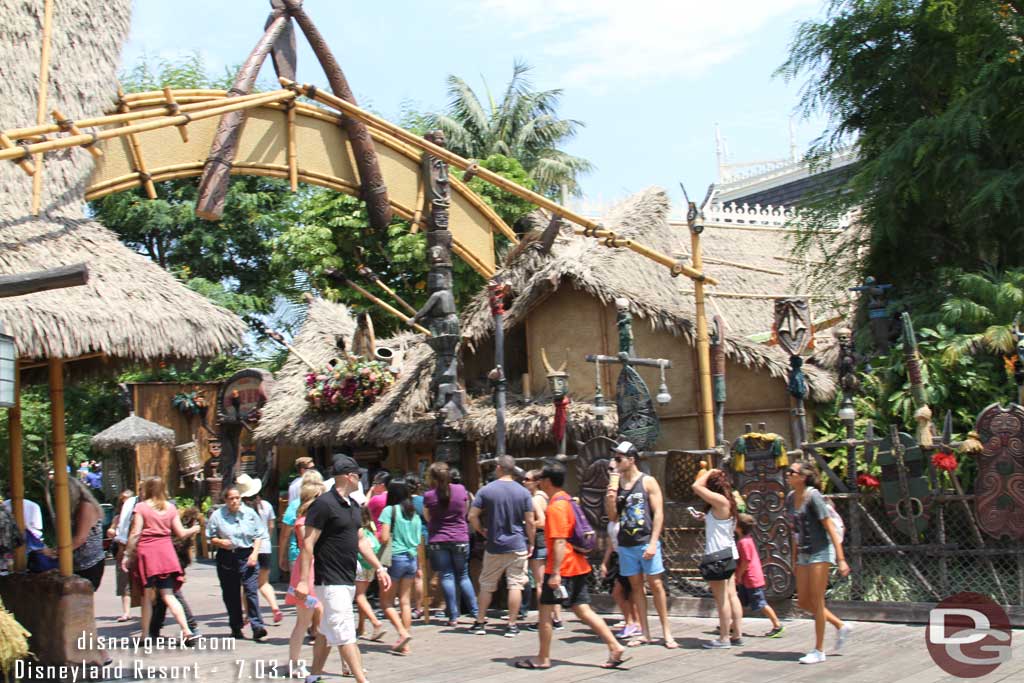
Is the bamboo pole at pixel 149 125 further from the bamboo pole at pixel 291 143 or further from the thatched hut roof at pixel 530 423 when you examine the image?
the thatched hut roof at pixel 530 423

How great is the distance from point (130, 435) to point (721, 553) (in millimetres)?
17381

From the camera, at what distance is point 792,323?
13.0 meters

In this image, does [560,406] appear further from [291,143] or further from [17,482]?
[17,482]

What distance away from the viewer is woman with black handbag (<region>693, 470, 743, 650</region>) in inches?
392

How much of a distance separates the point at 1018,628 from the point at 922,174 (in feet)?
22.4

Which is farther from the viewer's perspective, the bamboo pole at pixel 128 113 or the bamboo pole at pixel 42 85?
the bamboo pole at pixel 42 85

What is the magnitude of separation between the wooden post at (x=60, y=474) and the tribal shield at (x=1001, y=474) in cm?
796

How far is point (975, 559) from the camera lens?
10555 mm

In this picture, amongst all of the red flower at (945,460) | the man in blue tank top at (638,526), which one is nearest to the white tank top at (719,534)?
the man in blue tank top at (638,526)

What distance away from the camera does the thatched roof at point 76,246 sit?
8.98 m

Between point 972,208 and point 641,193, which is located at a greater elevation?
point 641,193

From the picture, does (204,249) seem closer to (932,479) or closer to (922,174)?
(922,174)

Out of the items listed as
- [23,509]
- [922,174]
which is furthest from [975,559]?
[23,509]

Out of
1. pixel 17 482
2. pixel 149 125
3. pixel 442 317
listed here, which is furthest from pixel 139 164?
pixel 442 317
